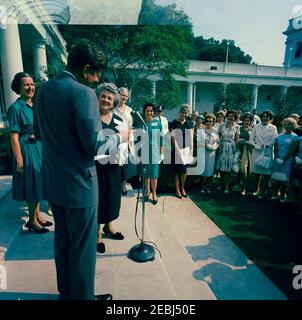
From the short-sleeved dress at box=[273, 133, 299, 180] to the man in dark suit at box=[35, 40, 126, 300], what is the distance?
394 cm

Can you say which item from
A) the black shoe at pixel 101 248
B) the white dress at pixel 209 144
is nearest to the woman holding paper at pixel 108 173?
the black shoe at pixel 101 248

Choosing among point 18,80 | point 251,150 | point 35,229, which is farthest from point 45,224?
point 251,150

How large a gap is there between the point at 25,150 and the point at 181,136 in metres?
2.82

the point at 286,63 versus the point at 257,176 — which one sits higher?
the point at 286,63

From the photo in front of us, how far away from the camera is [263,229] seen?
394cm

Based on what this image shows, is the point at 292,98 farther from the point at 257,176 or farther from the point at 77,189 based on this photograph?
the point at 77,189

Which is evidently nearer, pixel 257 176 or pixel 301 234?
pixel 301 234

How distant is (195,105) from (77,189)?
3221 centimetres

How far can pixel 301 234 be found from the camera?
3.75 metres

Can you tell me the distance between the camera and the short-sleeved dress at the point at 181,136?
485 cm

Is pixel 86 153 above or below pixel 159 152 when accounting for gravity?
above

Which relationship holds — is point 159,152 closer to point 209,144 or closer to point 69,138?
point 209,144

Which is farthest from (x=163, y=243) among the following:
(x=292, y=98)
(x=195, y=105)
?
(x=195, y=105)
